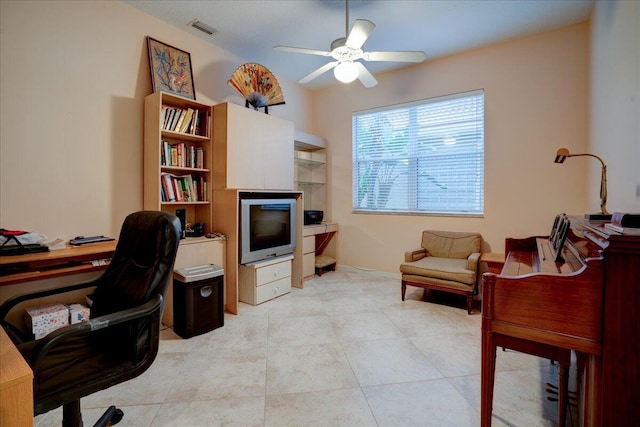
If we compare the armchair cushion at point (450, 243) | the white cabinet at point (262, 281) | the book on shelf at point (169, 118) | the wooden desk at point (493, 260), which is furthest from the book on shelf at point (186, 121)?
the wooden desk at point (493, 260)

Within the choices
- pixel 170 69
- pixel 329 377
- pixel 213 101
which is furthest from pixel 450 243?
pixel 170 69

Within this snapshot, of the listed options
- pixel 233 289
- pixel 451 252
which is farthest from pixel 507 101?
pixel 233 289

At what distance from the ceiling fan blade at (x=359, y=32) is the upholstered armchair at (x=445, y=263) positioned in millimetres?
2247

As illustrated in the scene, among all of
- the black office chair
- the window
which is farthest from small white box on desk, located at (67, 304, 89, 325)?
the window

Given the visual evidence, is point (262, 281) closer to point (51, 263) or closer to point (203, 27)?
point (51, 263)

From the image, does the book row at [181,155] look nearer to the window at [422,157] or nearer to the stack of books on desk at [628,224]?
the window at [422,157]

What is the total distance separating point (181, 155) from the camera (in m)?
2.94

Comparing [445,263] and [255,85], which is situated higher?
[255,85]

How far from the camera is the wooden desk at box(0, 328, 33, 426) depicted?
2.39ft

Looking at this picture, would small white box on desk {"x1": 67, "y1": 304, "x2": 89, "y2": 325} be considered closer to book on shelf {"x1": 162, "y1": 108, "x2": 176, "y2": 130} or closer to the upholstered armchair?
book on shelf {"x1": 162, "y1": 108, "x2": 176, "y2": 130}

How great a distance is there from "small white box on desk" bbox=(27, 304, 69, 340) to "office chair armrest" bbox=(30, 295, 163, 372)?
4.81 feet

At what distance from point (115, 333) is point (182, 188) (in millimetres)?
1830

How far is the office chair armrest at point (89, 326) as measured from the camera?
991mm

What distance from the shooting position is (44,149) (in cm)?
228
